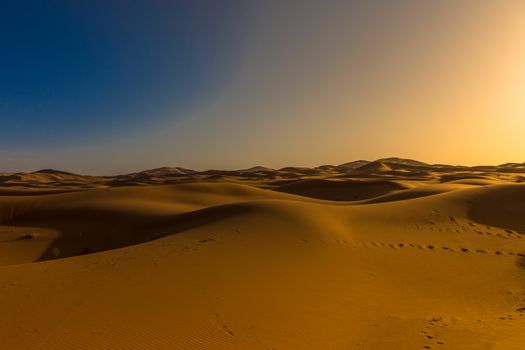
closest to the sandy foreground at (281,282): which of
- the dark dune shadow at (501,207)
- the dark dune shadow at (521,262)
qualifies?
the dark dune shadow at (521,262)

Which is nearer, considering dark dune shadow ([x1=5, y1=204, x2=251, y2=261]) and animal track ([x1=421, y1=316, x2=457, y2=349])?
animal track ([x1=421, y1=316, x2=457, y2=349])

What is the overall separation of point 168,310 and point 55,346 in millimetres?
1775

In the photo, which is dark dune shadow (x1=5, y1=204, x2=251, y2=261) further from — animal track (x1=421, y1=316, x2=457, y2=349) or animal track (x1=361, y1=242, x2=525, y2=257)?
animal track (x1=421, y1=316, x2=457, y2=349)

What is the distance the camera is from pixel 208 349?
5211 millimetres

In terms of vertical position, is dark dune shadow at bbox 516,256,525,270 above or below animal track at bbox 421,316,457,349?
below

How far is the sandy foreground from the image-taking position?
18.5 ft

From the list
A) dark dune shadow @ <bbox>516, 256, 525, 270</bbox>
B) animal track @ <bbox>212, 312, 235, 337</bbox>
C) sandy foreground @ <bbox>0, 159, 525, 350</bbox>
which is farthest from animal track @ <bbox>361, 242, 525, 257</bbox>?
animal track @ <bbox>212, 312, 235, 337</bbox>

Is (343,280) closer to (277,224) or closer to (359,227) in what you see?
(277,224)

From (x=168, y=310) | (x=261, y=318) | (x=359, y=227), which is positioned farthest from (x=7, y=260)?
(x=359, y=227)

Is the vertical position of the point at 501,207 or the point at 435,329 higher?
the point at 501,207

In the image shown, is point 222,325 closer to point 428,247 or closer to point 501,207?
point 428,247

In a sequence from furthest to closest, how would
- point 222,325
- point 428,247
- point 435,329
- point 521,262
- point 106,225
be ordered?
point 106,225
point 428,247
point 521,262
point 435,329
point 222,325

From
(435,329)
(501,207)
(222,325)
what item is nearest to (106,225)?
(222,325)

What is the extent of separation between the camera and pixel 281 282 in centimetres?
819
